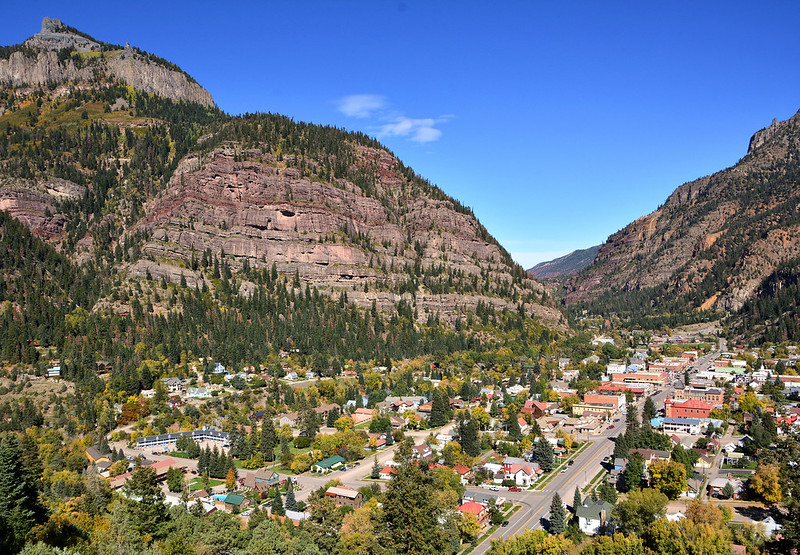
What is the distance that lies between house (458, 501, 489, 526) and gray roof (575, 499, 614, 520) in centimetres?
851

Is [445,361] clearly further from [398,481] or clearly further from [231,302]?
[398,481]

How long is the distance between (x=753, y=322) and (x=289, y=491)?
588 feet

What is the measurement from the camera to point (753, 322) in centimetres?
18625

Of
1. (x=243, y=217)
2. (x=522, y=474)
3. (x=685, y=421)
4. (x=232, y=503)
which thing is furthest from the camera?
(x=243, y=217)

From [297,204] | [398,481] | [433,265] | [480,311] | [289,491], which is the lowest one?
[289,491]

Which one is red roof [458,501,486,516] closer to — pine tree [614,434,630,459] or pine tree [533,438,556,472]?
pine tree [533,438,556,472]

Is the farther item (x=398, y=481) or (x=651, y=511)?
(x=651, y=511)

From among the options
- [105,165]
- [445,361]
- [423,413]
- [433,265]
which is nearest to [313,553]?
[423,413]

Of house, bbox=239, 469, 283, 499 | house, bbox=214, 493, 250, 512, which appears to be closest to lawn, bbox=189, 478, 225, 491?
house, bbox=239, 469, 283, 499

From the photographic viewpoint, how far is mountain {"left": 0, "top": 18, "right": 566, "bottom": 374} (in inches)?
4884

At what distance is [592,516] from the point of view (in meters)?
54.5

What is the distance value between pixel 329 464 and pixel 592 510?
33.2 m

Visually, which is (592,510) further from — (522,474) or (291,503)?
(291,503)

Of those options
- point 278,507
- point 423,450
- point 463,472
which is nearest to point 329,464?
point 423,450
